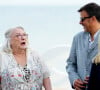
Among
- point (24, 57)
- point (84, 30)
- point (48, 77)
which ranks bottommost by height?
point (48, 77)

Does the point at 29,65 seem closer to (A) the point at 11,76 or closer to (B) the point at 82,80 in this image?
(A) the point at 11,76

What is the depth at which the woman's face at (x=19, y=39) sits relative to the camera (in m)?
3.11

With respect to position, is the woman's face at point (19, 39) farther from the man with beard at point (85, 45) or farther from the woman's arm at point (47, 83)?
the man with beard at point (85, 45)

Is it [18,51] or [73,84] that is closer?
[73,84]

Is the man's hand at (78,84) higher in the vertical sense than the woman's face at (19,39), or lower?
lower

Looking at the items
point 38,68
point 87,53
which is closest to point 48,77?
point 38,68

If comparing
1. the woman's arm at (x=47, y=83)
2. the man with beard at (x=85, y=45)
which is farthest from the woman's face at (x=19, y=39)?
the man with beard at (x=85, y=45)

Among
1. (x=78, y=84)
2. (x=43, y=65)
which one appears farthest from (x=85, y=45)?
(x=43, y=65)

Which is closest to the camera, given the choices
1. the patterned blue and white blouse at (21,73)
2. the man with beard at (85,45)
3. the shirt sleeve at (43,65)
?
the man with beard at (85,45)

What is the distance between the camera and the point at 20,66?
3.09 m

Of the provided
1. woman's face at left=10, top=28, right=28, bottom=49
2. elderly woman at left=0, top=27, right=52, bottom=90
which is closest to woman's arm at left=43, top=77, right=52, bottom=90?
A: elderly woman at left=0, top=27, right=52, bottom=90

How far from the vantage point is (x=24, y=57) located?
316cm

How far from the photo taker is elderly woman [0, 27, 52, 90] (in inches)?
120

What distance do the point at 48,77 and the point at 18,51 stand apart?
1.30 feet
